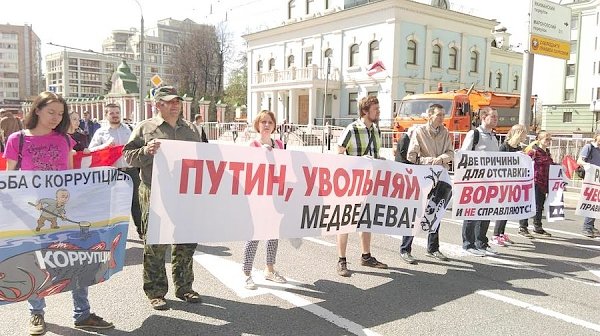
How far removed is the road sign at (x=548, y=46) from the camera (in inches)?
541

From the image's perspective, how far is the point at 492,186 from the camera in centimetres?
698

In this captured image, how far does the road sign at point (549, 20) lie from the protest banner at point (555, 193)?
274 inches

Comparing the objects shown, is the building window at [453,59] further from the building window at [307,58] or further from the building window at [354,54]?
the building window at [307,58]

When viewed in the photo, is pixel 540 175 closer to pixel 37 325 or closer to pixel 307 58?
pixel 37 325

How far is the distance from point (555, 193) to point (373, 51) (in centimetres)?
3096

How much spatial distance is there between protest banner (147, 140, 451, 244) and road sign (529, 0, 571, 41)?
970cm

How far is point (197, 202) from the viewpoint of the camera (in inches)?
173

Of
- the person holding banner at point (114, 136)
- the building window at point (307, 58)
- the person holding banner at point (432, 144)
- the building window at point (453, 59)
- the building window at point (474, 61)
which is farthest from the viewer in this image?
the building window at point (307, 58)

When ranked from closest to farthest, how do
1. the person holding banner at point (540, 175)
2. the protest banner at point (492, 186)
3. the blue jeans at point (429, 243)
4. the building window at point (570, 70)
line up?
1. the blue jeans at point (429, 243)
2. the protest banner at point (492, 186)
3. the person holding banner at point (540, 175)
4. the building window at point (570, 70)

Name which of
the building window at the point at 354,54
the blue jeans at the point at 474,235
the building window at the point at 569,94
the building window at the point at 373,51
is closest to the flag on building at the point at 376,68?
the building window at the point at 373,51

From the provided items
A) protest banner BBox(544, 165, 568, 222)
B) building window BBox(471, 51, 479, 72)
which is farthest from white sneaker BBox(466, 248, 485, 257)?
building window BBox(471, 51, 479, 72)

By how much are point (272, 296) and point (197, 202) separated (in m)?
1.30

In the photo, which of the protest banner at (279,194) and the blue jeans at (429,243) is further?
the blue jeans at (429,243)

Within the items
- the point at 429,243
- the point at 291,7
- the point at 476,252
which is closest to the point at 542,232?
the point at 476,252
